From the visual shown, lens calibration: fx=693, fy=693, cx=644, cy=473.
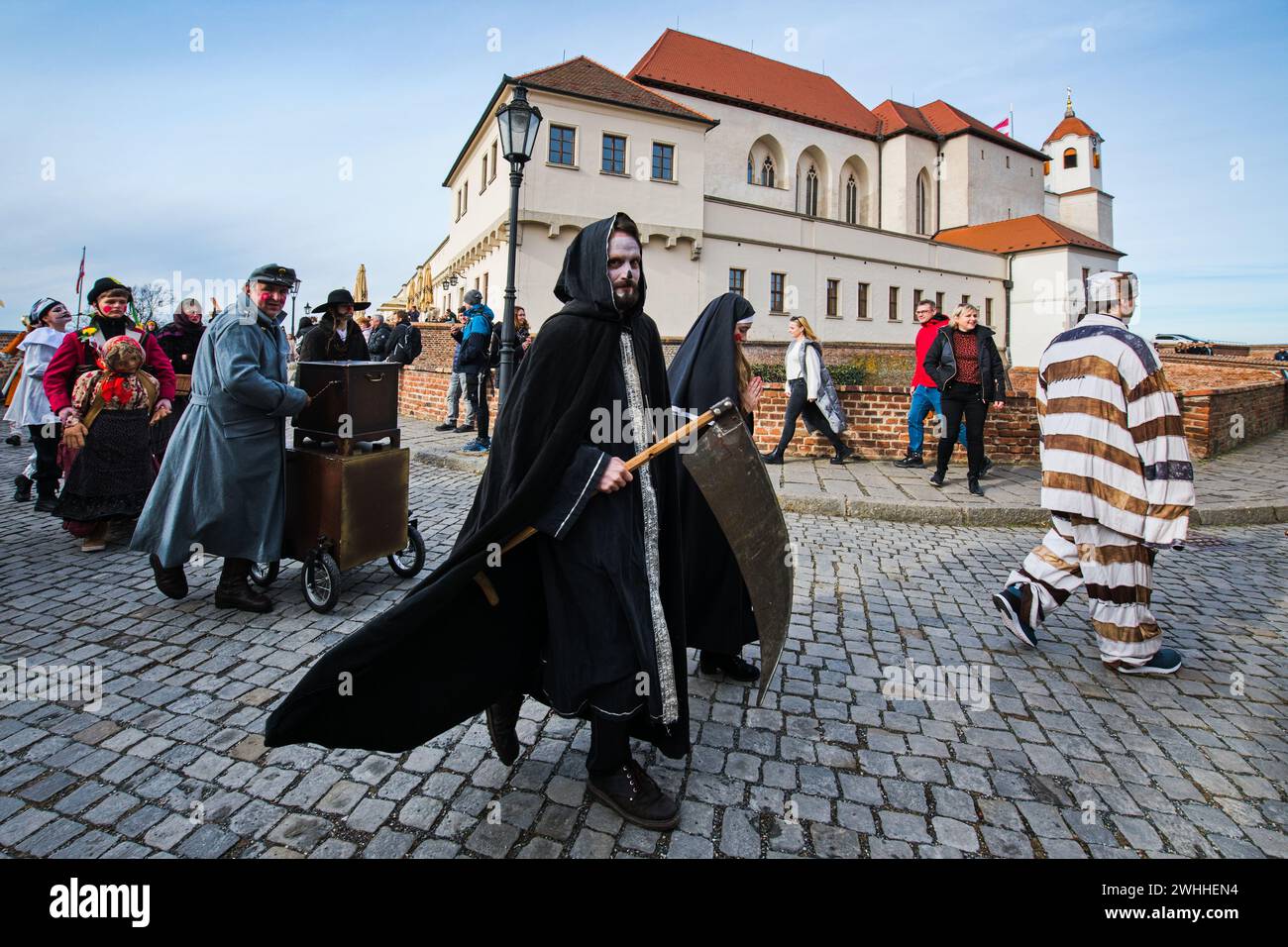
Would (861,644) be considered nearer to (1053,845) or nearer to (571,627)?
(1053,845)

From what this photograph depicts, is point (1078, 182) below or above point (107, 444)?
above

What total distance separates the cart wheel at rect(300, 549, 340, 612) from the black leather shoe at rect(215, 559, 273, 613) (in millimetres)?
269

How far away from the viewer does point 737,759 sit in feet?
9.62

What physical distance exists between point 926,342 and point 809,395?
1.77 meters

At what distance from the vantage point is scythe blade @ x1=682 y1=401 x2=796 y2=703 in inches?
94.4

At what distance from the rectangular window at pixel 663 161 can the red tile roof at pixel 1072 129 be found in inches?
2093

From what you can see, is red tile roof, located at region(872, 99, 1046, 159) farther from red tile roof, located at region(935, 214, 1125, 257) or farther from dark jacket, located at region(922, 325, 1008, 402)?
dark jacket, located at region(922, 325, 1008, 402)

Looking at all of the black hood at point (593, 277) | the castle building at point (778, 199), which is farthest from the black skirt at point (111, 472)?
the castle building at point (778, 199)

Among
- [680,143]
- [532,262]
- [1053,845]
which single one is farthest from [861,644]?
[680,143]

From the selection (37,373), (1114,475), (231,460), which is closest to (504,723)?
(231,460)

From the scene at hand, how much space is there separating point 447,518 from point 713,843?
215 inches

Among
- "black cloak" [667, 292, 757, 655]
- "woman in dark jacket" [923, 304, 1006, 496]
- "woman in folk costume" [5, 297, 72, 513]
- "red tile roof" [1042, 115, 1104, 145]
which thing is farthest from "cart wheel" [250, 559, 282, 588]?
"red tile roof" [1042, 115, 1104, 145]

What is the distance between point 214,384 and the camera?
4457mm

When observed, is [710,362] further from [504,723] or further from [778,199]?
[778,199]
